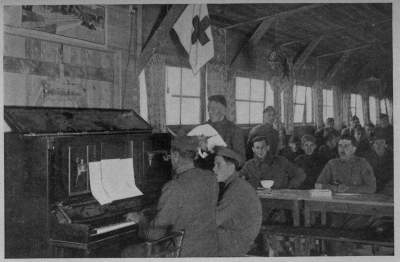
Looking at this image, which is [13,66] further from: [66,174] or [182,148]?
[182,148]

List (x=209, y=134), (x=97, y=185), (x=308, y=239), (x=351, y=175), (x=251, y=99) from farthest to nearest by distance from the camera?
(x=251, y=99) → (x=209, y=134) → (x=351, y=175) → (x=308, y=239) → (x=97, y=185)

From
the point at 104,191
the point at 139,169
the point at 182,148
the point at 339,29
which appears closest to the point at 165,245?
the point at 182,148

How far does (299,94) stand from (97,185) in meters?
3.05

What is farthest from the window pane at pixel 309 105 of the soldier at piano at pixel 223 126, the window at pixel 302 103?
the soldier at piano at pixel 223 126

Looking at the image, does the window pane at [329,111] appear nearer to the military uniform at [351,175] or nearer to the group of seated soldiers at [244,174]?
the group of seated soldiers at [244,174]

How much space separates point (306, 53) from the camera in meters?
4.92

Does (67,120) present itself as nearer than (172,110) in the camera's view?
Yes

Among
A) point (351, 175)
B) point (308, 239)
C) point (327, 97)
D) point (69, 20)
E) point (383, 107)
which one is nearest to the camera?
point (308, 239)

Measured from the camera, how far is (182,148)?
2906mm

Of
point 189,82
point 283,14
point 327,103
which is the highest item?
point 283,14

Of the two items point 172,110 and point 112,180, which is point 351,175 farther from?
point 112,180

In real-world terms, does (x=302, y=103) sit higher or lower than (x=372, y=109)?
higher

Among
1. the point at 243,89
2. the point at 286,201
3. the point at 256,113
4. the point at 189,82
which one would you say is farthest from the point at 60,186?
the point at 243,89

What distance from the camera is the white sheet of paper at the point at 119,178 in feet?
10.6
